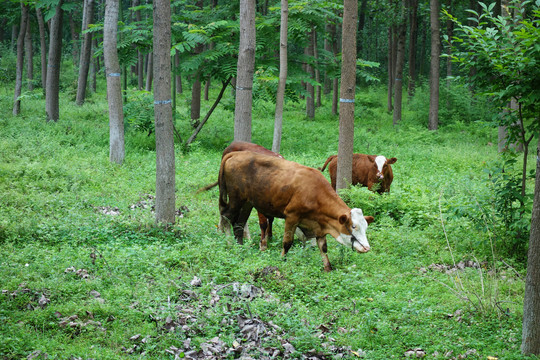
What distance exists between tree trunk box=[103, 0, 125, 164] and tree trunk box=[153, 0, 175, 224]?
6.58 m

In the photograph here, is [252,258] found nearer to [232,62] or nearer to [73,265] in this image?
[73,265]

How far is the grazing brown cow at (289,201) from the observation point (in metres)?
8.77

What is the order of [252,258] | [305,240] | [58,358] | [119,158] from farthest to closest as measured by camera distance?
[119,158] → [305,240] → [252,258] → [58,358]

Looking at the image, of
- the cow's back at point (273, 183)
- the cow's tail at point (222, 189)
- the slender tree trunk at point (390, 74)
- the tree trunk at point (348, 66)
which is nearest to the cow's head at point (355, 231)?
the cow's back at point (273, 183)

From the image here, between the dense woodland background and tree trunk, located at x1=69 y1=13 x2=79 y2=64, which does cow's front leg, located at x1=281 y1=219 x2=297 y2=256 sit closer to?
the dense woodland background

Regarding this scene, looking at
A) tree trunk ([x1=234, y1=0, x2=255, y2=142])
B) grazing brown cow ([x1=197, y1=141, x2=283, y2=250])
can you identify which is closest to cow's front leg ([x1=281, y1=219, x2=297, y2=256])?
grazing brown cow ([x1=197, y1=141, x2=283, y2=250])

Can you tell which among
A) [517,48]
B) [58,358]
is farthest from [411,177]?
[58,358]

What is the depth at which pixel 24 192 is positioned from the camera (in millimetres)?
11836

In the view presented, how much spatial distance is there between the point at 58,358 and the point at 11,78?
1530 inches

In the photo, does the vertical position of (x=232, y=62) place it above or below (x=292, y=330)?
above

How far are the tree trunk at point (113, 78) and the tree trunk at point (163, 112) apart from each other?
658 cm

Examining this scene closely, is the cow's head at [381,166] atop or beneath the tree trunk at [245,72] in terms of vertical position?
beneath

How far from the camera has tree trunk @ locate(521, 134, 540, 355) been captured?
5.59 metres

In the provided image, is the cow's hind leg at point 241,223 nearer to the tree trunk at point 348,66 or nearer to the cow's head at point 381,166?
the tree trunk at point 348,66
